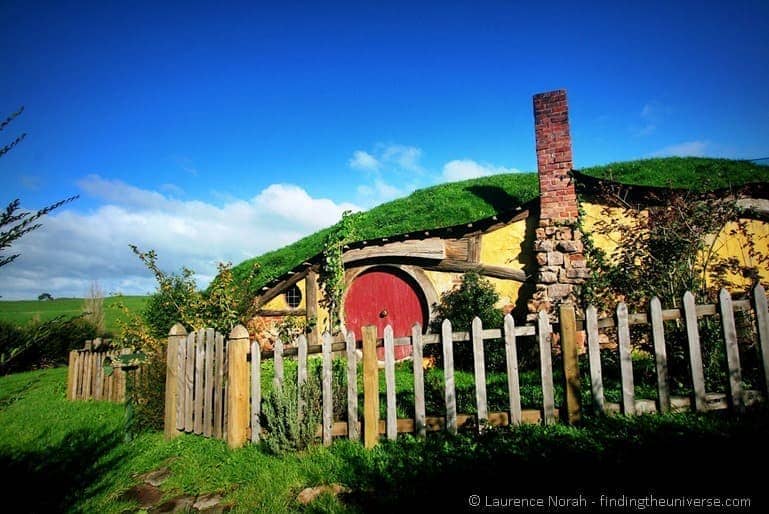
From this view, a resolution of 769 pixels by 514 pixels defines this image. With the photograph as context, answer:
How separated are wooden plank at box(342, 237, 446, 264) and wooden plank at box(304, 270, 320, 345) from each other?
103 cm

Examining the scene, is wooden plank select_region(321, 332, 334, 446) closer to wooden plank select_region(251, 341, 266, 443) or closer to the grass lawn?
the grass lawn

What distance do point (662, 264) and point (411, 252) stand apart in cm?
523

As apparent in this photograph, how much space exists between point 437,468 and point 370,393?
1.05 m

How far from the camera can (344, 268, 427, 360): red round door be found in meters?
9.58

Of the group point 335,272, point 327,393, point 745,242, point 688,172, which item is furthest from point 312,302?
point 688,172

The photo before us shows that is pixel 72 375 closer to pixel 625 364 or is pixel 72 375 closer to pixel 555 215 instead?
pixel 625 364

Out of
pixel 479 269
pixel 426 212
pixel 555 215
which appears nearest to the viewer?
pixel 555 215

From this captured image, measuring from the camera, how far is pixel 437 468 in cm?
328

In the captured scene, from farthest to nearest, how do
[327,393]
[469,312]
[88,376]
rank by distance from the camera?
[469,312], [88,376], [327,393]

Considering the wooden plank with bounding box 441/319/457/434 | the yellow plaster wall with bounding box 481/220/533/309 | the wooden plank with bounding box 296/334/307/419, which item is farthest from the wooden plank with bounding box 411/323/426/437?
the yellow plaster wall with bounding box 481/220/533/309

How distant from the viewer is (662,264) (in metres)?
5.24

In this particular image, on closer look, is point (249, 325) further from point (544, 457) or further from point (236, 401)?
point (544, 457)

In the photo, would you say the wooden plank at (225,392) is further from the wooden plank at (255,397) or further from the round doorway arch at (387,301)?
the round doorway arch at (387,301)

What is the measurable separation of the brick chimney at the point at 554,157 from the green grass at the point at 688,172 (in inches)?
37.8
